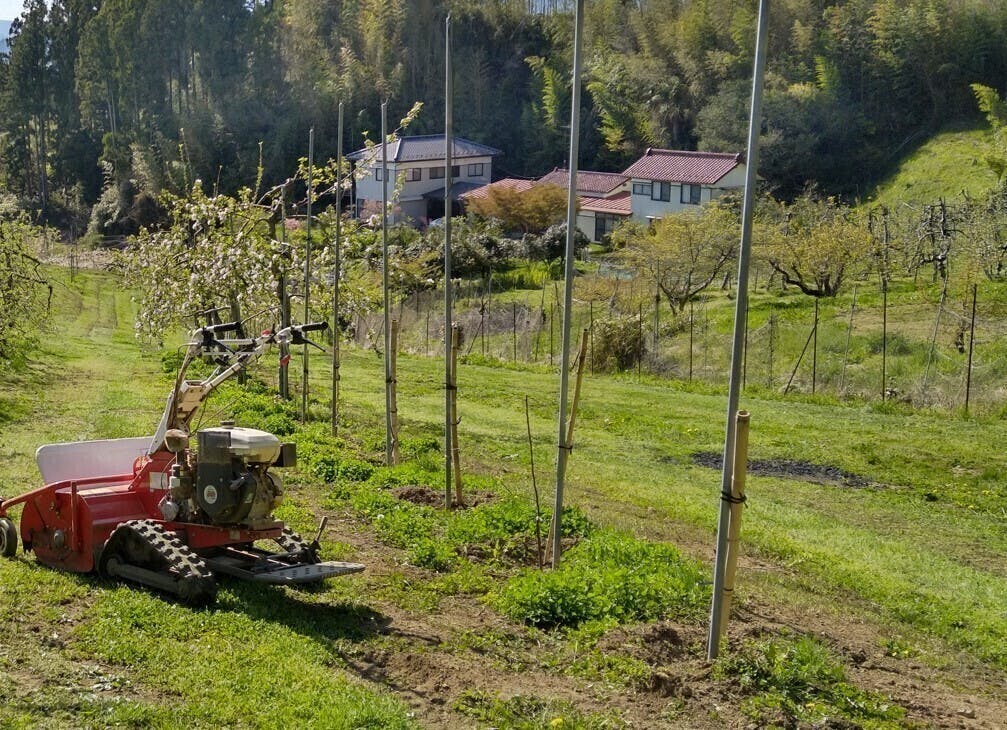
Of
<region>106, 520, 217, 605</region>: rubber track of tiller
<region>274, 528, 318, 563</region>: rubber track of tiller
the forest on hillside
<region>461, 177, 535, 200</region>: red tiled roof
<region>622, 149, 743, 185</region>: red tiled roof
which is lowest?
<region>274, 528, 318, 563</region>: rubber track of tiller

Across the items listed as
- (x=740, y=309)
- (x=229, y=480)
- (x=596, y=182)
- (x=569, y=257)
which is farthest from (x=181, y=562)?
(x=596, y=182)

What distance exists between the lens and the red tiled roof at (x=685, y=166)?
4816 cm

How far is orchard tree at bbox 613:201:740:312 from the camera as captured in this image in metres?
34.3

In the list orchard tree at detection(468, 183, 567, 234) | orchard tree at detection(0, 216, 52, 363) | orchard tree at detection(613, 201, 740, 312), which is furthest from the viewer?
orchard tree at detection(468, 183, 567, 234)

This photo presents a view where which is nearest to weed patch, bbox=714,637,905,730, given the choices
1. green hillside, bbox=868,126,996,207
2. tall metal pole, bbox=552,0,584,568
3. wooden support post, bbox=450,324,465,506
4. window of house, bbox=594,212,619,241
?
tall metal pole, bbox=552,0,584,568

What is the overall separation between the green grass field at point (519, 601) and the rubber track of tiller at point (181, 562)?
143 mm

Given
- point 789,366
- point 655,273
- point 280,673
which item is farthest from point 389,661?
point 655,273

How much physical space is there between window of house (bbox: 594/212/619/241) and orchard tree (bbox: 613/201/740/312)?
48.1ft

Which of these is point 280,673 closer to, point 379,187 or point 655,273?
point 655,273

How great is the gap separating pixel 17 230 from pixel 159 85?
2146 inches

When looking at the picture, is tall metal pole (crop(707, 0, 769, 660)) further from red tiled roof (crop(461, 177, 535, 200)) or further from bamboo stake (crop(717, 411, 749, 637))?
red tiled roof (crop(461, 177, 535, 200))

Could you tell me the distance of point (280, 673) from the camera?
6.71m

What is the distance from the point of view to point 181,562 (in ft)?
25.7

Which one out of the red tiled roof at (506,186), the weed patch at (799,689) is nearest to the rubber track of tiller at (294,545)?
the weed patch at (799,689)
